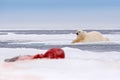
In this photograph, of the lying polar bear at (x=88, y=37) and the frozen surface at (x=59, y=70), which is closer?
the frozen surface at (x=59, y=70)

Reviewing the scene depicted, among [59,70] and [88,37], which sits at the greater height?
[88,37]

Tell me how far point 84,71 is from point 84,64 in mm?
397

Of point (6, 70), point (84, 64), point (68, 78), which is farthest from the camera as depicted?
point (84, 64)

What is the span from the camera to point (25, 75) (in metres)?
4.90

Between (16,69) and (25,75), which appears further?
(16,69)

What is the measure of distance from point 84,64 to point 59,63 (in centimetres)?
34

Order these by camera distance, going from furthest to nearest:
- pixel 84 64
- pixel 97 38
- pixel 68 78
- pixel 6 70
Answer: pixel 97 38, pixel 84 64, pixel 6 70, pixel 68 78

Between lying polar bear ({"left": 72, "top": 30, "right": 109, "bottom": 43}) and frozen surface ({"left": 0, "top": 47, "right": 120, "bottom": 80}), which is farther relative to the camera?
lying polar bear ({"left": 72, "top": 30, "right": 109, "bottom": 43})

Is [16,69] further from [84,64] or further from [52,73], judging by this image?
[84,64]

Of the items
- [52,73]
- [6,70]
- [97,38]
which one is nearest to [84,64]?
[52,73]

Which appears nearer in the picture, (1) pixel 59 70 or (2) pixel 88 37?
(1) pixel 59 70

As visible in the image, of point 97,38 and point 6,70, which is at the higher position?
point 97,38

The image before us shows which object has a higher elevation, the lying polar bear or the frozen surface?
the lying polar bear

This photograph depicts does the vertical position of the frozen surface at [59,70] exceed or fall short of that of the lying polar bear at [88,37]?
it falls short
